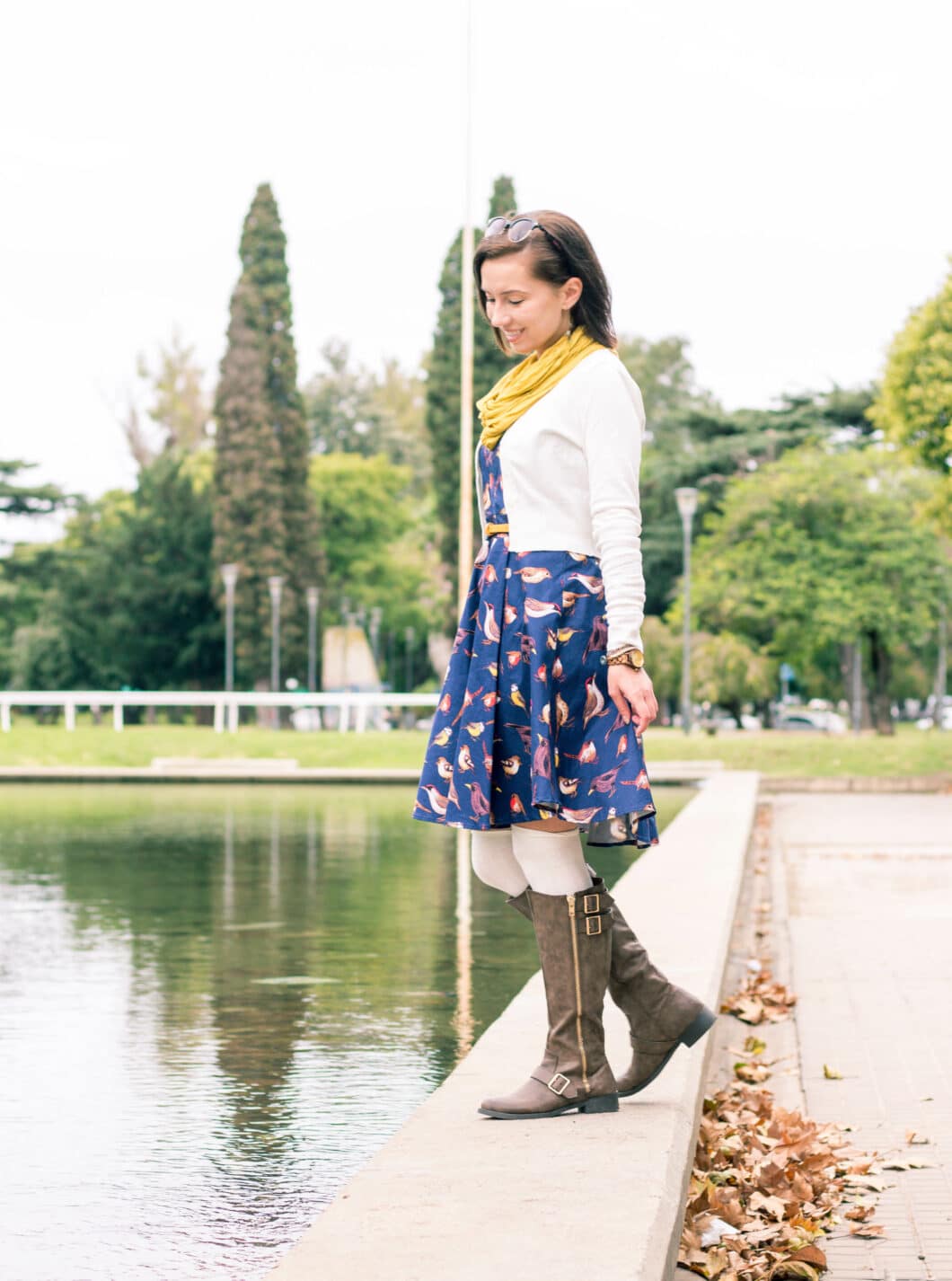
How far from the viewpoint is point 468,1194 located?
119 inches

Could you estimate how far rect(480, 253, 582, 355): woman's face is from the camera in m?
3.79

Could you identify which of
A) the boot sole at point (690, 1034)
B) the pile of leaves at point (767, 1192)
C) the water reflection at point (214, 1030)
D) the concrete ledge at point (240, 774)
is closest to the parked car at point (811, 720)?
the concrete ledge at point (240, 774)

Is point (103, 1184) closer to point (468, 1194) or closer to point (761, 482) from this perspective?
point (468, 1194)

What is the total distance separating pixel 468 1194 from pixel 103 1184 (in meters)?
1.24

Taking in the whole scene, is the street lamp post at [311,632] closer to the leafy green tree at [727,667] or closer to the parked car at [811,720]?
the leafy green tree at [727,667]

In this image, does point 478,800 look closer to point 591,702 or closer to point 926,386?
point 591,702

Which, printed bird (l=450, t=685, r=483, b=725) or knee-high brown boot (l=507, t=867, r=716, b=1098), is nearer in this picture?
printed bird (l=450, t=685, r=483, b=725)

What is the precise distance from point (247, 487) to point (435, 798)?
52738 mm

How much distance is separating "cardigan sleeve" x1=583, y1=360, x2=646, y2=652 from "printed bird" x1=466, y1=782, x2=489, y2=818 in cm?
36

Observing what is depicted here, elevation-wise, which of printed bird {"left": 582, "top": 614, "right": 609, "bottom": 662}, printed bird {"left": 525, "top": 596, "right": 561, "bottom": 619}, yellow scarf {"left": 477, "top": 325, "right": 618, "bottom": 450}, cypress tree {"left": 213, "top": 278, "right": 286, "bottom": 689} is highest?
cypress tree {"left": 213, "top": 278, "right": 286, "bottom": 689}

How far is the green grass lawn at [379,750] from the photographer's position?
85.8ft

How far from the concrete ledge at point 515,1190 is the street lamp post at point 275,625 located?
163ft

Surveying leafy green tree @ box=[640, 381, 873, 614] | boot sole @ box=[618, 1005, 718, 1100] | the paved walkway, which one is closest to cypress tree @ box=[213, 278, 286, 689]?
leafy green tree @ box=[640, 381, 873, 614]

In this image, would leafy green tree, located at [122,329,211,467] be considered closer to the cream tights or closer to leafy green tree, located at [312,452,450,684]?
leafy green tree, located at [312,452,450,684]
